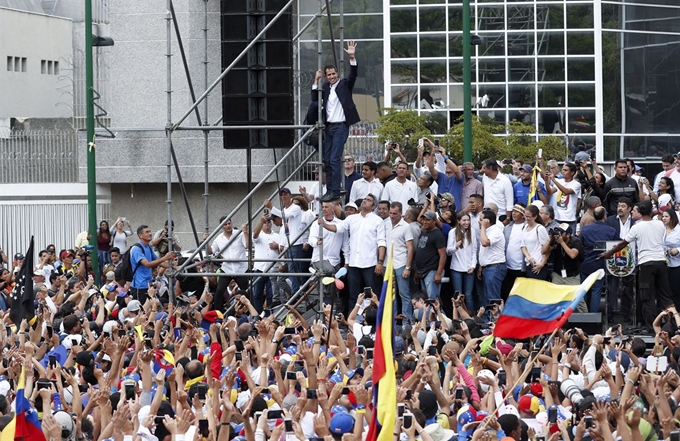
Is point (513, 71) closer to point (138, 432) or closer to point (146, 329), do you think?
point (146, 329)

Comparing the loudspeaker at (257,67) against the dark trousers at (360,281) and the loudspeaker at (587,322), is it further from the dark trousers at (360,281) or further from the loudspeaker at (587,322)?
the loudspeaker at (587,322)

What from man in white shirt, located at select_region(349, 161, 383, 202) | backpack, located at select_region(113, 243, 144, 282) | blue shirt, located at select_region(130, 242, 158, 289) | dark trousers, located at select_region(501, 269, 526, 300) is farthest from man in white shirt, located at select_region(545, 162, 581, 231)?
backpack, located at select_region(113, 243, 144, 282)

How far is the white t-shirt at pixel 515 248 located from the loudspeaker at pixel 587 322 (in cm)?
157

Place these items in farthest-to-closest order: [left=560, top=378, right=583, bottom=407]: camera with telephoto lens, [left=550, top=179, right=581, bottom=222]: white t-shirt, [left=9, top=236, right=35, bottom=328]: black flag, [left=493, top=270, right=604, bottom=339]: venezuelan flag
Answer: [left=550, top=179, right=581, bottom=222]: white t-shirt → [left=9, top=236, right=35, bottom=328]: black flag → [left=493, top=270, right=604, bottom=339]: venezuelan flag → [left=560, top=378, right=583, bottom=407]: camera with telephoto lens

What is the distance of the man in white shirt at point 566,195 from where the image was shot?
1789 centimetres

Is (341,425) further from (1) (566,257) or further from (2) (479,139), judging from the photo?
(2) (479,139)

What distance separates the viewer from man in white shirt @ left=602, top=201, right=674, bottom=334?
15742 mm

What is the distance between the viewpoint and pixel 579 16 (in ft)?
97.6

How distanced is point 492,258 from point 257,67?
3.78 meters

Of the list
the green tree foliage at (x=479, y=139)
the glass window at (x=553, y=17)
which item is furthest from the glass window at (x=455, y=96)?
the glass window at (x=553, y=17)

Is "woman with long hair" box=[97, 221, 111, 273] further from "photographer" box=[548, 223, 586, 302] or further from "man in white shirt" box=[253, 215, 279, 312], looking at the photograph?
"photographer" box=[548, 223, 586, 302]

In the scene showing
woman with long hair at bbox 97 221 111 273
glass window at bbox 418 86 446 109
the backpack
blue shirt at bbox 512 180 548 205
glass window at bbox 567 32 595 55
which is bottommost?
the backpack

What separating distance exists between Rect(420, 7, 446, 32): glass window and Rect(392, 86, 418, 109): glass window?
1.36m

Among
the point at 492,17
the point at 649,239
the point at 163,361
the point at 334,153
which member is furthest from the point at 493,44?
the point at 163,361
